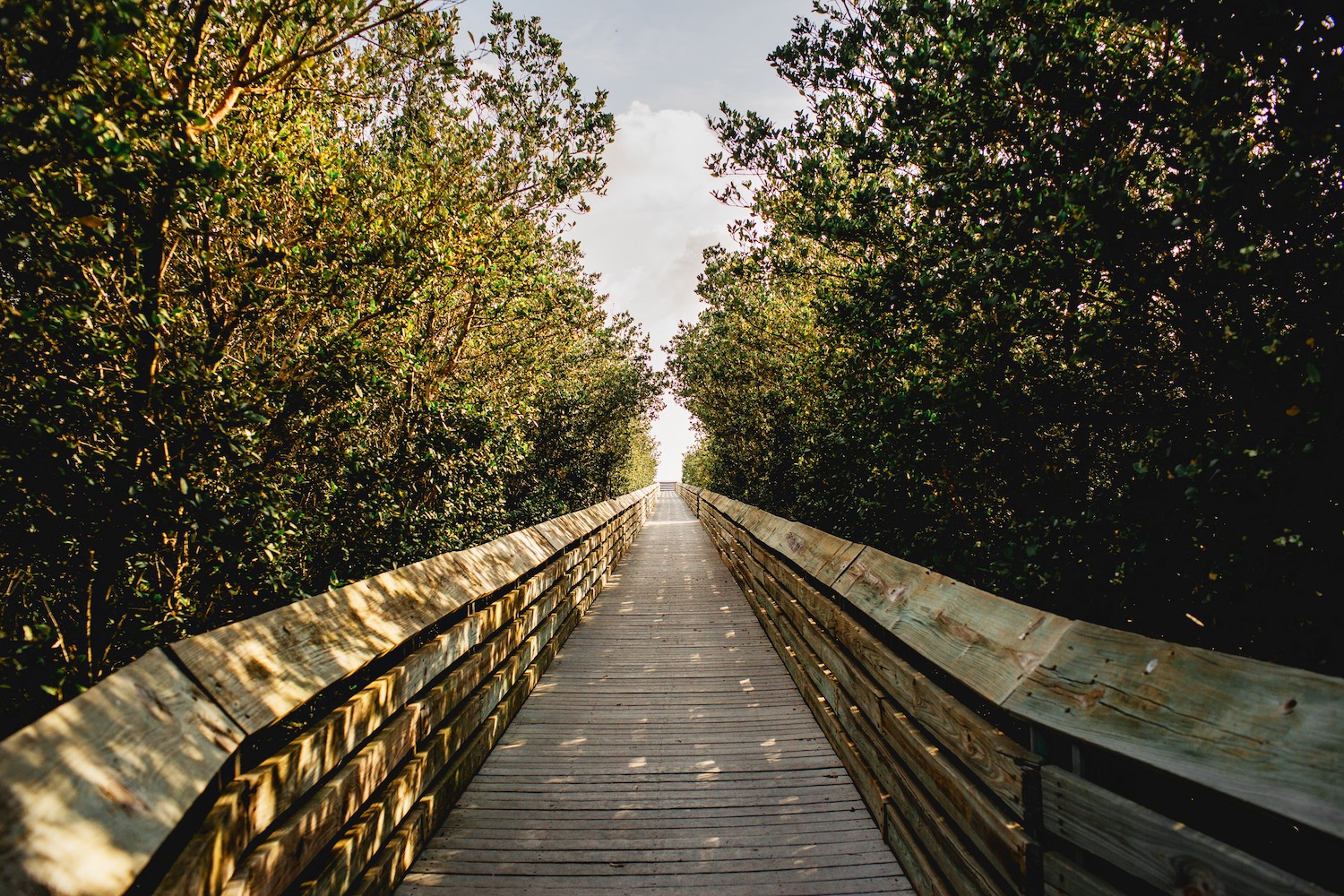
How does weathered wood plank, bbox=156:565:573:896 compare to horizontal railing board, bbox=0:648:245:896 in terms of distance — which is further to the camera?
weathered wood plank, bbox=156:565:573:896

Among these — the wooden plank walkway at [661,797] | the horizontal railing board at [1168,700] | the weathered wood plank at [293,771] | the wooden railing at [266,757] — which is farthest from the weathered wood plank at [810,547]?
the weathered wood plank at [293,771]

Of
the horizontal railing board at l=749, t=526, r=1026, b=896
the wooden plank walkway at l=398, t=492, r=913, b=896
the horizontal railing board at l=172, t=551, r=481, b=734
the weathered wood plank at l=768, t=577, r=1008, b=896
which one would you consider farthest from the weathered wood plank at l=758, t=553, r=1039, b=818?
the horizontal railing board at l=172, t=551, r=481, b=734

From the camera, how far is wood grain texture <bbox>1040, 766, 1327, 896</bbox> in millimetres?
1122

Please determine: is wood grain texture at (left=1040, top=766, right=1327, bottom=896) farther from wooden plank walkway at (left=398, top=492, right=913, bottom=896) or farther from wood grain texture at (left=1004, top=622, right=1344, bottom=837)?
wooden plank walkway at (left=398, top=492, right=913, bottom=896)

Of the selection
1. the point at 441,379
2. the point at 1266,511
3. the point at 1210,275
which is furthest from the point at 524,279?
the point at 1266,511

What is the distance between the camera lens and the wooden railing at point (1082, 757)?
112 centimetres

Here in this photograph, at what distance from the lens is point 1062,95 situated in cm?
323

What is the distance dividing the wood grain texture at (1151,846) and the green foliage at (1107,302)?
4.15 feet

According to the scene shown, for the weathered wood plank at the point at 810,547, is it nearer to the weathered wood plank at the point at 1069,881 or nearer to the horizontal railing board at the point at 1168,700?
the horizontal railing board at the point at 1168,700

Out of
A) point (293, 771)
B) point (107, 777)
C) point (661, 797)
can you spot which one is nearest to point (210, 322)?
point (293, 771)

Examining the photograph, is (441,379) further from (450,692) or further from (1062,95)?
(1062,95)

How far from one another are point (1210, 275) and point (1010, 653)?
1.93 metres

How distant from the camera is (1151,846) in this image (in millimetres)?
1361

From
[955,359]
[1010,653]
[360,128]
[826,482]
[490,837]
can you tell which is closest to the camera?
[1010,653]
